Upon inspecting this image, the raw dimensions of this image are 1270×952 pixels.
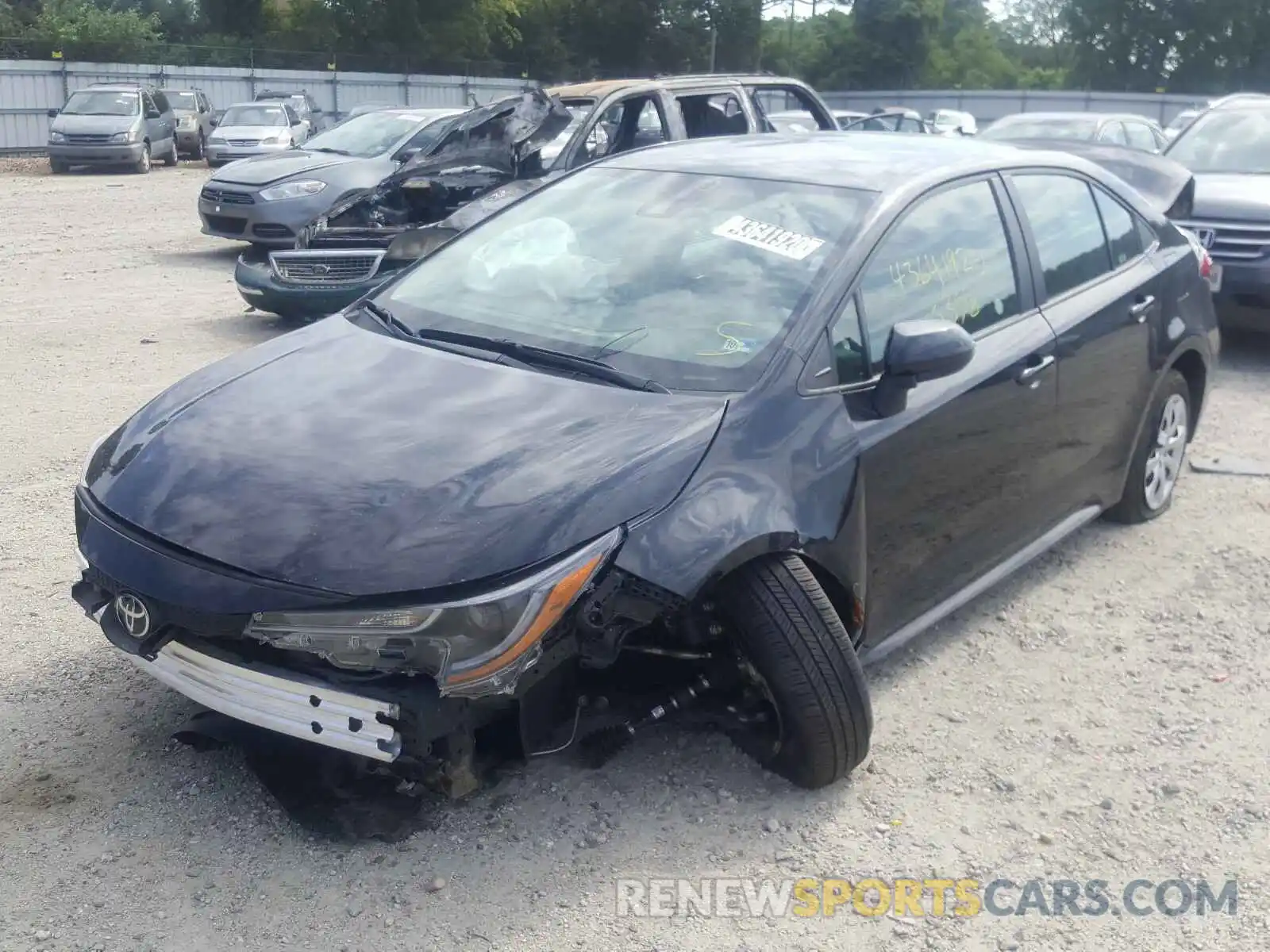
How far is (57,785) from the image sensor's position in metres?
3.38

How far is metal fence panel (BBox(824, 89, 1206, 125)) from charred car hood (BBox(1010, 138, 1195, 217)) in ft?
113

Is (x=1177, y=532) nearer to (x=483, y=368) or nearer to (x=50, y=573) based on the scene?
(x=483, y=368)

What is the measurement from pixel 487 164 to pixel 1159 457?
6053mm

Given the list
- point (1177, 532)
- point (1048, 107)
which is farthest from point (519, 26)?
point (1177, 532)

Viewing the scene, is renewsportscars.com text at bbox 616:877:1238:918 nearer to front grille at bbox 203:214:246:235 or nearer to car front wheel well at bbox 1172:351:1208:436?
car front wheel well at bbox 1172:351:1208:436

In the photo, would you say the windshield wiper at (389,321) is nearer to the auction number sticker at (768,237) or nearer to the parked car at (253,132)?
the auction number sticker at (768,237)

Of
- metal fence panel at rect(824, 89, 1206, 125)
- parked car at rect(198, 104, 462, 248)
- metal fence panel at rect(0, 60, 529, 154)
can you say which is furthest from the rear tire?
metal fence panel at rect(824, 89, 1206, 125)

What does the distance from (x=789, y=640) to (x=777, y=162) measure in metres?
1.78

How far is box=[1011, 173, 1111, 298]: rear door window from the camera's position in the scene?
448 centimetres

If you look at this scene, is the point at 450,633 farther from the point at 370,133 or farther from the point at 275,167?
the point at 370,133

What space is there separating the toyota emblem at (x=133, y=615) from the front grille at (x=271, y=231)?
9162mm

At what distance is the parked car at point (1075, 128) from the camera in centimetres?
1277

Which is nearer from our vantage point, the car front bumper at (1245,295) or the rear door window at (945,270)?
the rear door window at (945,270)

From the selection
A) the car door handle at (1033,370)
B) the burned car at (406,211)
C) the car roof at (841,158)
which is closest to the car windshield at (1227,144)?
the burned car at (406,211)
